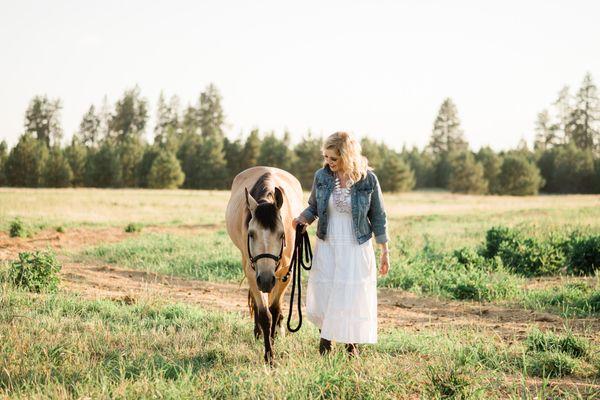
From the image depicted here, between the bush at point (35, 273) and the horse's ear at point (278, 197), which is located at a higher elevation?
the horse's ear at point (278, 197)

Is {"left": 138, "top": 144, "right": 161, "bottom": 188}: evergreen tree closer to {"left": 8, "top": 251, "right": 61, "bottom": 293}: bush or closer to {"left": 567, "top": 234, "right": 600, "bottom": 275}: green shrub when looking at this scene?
{"left": 8, "top": 251, "right": 61, "bottom": 293}: bush

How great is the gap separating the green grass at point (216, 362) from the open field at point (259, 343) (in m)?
0.02

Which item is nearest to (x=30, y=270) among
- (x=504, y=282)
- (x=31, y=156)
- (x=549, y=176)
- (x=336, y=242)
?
(x=336, y=242)

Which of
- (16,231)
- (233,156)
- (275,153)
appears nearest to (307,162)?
(275,153)

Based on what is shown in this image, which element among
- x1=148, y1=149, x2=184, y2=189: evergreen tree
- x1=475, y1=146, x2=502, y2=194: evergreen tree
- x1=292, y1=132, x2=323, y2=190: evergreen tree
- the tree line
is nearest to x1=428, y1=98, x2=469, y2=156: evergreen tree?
the tree line

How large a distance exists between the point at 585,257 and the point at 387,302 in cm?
505

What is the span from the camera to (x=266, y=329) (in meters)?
5.24

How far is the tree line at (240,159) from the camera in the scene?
177 feet

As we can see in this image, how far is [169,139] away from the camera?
6050 centimetres

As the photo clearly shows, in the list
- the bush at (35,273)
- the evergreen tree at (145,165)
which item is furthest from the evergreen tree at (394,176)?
the bush at (35,273)

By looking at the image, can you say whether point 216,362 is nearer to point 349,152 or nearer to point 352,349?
point 352,349

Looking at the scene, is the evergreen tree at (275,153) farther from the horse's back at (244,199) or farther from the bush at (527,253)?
the horse's back at (244,199)

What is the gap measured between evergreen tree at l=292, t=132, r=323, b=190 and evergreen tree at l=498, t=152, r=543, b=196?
2073 centimetres

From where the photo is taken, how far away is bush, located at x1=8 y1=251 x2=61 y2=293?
7996mm
